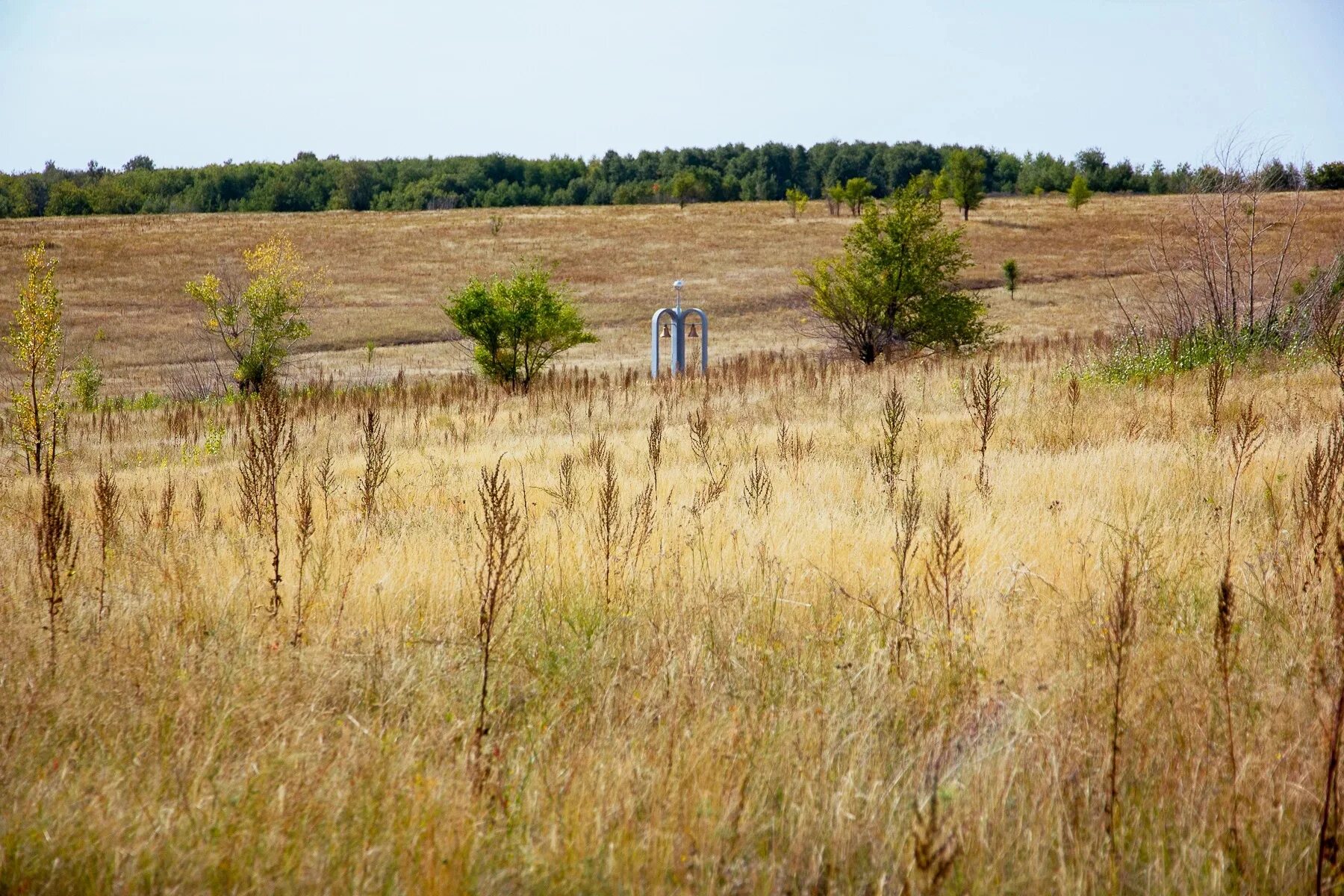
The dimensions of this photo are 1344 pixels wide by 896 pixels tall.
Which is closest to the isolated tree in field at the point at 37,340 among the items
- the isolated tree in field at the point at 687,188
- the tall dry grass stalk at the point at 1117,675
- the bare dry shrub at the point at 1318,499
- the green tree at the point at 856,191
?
the tall dry grass stalk at the point at 1117,675

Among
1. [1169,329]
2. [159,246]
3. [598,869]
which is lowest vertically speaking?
[598,869]

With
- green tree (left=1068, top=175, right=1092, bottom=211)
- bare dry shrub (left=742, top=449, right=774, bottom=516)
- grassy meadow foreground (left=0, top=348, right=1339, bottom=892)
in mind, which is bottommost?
grassy meadow foreground (left=0, top=348, right=1339, bottom=892)

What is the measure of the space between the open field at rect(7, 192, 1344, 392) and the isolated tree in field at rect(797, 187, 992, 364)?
12998 millimetres

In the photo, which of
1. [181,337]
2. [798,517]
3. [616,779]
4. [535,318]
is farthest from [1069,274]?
[616,779]

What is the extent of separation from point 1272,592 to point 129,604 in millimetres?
4962

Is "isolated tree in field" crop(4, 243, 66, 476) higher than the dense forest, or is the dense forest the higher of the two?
the dense forest

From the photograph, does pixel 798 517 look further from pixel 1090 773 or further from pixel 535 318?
pixel 535 318

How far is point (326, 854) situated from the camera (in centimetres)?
217

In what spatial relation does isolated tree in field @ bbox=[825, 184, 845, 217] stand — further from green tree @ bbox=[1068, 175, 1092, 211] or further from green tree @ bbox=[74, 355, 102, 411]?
green tree @ bbox=[74, 355, 102, 411]

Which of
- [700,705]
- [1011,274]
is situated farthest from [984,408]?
[1011,274]

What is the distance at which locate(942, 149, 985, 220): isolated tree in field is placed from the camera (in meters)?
68.8

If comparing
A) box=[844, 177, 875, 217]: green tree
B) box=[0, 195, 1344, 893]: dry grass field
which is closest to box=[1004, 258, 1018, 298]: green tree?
box=[844, 177, 875, 217]: green tree

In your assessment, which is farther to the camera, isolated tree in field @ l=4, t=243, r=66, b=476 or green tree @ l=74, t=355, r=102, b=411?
green tree @ l=74, t=355, r=102, b=411

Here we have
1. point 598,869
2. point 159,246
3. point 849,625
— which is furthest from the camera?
point 159,246
